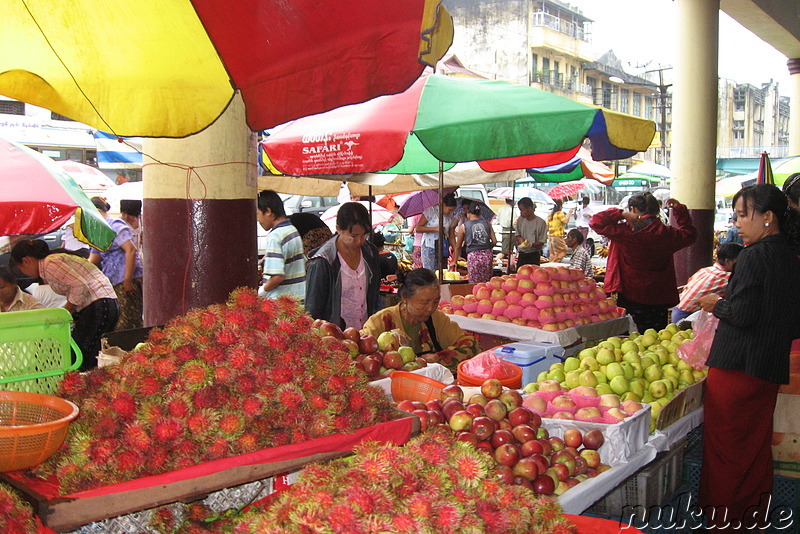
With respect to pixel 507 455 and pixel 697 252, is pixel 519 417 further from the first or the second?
pixel 697 252

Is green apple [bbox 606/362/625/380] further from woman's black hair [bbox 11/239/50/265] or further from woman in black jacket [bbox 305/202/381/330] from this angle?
woman's black hair [bbox 11/239/50/265]

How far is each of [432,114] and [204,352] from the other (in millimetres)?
3023

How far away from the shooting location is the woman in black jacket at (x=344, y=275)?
14.7ft

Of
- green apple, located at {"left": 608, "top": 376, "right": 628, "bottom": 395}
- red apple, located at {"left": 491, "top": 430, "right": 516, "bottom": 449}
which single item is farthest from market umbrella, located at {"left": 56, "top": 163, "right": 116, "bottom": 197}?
red apple, located at {"left": 491, "top": 430, "right": 516, "bottom": 449}

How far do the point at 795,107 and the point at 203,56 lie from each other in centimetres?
1452

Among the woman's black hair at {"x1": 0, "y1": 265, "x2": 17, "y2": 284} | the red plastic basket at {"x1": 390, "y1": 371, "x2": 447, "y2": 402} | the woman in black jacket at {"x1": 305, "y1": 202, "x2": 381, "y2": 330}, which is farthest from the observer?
the woman's black hair at {"x1": 0, "y1": 265, "x2": 17, "y2": 284}

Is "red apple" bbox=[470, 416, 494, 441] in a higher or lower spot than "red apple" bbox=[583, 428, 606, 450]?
higher

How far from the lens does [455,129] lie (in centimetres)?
425

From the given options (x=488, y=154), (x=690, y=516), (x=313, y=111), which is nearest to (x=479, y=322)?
(x=488, y=154)

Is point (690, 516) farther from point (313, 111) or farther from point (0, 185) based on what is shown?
point (0, 185)

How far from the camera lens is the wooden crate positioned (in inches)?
120

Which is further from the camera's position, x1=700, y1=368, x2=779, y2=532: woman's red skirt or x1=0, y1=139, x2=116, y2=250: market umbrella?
x1=0, y1=139, x2=116, y2=250: market umbrella

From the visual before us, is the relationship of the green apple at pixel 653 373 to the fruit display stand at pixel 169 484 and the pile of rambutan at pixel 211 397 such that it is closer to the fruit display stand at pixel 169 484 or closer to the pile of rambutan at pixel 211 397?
the pile of rambutan at pixel 211 397

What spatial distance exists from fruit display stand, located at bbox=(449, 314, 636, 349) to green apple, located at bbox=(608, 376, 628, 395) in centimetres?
118
